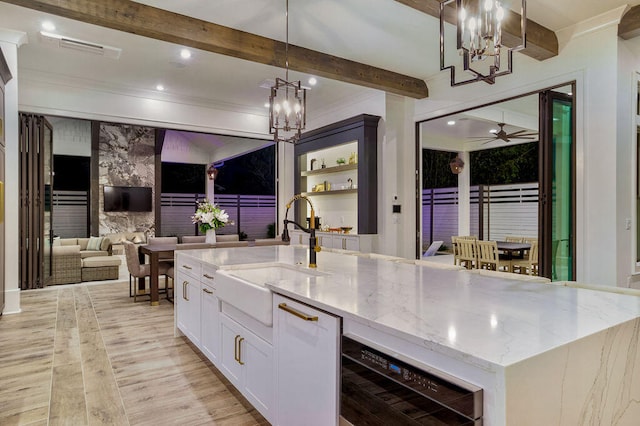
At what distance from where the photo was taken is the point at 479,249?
5.77 meters

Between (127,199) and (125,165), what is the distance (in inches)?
34.0

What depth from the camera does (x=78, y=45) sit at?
440 centimetres

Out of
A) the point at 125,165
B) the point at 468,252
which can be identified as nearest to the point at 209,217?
the point at 468,252

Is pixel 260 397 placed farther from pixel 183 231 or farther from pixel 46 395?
pixel 183 231

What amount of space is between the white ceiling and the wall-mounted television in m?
3.51

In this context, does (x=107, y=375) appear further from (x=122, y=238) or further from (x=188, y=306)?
(x=122, y=238)

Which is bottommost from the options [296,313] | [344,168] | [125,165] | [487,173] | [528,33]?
[296,313]

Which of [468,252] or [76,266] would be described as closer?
[468,252]

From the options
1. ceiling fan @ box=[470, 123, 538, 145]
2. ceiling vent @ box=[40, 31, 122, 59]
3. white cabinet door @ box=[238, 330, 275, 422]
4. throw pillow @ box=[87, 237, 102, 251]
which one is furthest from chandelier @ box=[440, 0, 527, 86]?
throw pillow @ box=[87, 237, 102, 251]

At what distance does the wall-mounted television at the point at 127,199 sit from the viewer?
8.76 m

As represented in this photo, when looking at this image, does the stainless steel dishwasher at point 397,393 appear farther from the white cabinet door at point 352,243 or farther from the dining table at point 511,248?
the dining table at point 511,248

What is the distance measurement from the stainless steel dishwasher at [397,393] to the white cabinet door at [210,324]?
1.45 m

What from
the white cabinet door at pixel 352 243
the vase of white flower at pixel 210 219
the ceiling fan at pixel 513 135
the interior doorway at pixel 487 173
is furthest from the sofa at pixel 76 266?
the ceiling fan at pixel 513 135

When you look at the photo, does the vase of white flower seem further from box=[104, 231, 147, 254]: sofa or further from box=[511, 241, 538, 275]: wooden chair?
box=[104, 231, 147, 254]: sofa
